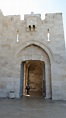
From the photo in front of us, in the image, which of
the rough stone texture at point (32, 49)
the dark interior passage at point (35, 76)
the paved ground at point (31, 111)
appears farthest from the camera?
the dark interior passage at point (35, 76)

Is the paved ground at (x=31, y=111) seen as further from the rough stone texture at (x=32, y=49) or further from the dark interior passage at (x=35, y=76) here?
the dark interior passage at (x=35, y=76)

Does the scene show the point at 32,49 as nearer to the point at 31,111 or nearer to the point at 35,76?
the point at 31,111

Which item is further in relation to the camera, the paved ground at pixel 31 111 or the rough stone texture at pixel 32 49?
the rough stone texture at pixel 32 49

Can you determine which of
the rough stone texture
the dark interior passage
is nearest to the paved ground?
the rough stone texture

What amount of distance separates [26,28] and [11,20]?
1243 millimetres

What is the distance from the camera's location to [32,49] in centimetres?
1069

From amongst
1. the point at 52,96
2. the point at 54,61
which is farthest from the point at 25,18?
the point at 52,96

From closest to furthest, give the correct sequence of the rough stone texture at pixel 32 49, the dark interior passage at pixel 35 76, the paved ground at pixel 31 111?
the paved ground at pixel 31 111
the rough stone texture at pixel 32 49
the dark interior passage at pixel 35 76

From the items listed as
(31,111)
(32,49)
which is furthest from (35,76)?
(31,111)

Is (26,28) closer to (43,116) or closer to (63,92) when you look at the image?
(63,92)

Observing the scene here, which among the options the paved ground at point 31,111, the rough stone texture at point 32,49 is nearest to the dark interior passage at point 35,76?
the rough stone texture at point 32,49

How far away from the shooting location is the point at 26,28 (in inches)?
425

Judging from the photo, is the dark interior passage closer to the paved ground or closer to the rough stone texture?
the rough stone texture

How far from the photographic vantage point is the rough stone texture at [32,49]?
1001cm
